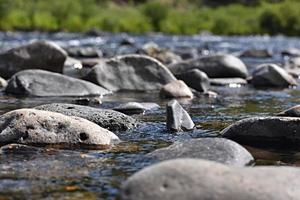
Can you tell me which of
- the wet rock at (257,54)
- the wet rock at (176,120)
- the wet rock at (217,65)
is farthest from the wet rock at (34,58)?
the wet rock at (257,54)

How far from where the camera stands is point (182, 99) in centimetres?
1135

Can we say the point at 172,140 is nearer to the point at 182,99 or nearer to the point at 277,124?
the point at 277,124

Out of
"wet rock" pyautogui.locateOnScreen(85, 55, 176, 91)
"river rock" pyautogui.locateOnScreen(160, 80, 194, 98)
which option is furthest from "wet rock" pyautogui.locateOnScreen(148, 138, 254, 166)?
"wet rock" pyautogui.locateOnScreen(85, 55, 176, 91)

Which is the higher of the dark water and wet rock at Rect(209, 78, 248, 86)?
wet rock at Rect(209, 78, 248, 86)

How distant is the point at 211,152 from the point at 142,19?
4965cm

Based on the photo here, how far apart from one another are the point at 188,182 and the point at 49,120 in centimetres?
283

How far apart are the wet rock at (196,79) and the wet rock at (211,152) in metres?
6.84

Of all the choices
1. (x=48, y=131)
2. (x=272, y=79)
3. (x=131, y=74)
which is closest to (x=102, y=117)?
(x=48, y=131)

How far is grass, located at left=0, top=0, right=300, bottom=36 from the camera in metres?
50.8

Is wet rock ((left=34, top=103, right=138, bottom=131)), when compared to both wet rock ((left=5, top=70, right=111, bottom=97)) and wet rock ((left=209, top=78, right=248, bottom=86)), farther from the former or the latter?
wet rock ((left=209, top=78, right=248, bottom=86))

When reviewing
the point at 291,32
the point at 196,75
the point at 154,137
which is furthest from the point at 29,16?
the point at 154,137

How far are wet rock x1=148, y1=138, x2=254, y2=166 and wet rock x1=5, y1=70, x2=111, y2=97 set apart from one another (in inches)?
216

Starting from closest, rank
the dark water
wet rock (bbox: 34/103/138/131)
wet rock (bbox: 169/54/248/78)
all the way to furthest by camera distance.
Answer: the dark water
wet rock (bbox: 34/103/138/131)
wet rock (bbox: 169/54/248/78)

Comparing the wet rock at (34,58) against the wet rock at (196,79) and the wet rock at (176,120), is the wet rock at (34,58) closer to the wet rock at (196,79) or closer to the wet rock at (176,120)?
the wet rock at (196,79)
